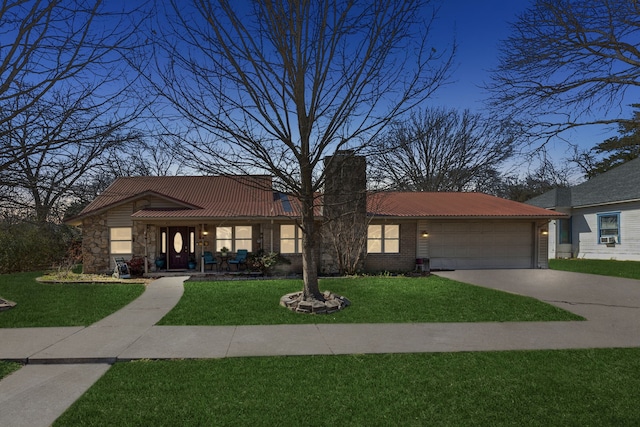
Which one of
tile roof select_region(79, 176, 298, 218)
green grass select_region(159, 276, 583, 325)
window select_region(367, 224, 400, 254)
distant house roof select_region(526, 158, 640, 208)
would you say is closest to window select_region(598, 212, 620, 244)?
distant house roof select_region(526, 158, 640, 208)

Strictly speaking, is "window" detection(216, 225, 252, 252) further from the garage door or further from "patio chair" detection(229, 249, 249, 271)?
the garage door

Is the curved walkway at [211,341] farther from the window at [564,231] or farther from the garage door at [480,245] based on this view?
the window at [564,231]

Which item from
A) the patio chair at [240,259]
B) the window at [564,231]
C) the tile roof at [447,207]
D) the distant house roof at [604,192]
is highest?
the distant house roof at [604,192]

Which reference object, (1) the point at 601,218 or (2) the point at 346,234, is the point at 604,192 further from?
(2) the point at 346,234

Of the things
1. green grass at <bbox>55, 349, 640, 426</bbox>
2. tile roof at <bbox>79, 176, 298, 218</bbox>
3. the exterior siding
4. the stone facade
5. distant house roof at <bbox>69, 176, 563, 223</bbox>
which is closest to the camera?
green grass at <bbox>55, 349, 640, 426</bbox>

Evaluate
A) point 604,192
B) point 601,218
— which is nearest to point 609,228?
point 601,218

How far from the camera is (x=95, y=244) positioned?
15.4 metres

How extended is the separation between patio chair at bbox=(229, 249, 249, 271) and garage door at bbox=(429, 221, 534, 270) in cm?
805

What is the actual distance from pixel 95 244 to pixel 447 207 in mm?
15458

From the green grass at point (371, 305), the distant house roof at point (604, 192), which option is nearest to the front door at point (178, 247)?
the green grass at point (371, 305)

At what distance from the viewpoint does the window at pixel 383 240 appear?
53.4 feet

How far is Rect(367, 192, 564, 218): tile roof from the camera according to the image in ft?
52.4

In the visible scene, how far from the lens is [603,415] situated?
3.71 metres

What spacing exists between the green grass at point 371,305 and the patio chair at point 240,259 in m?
2.93
